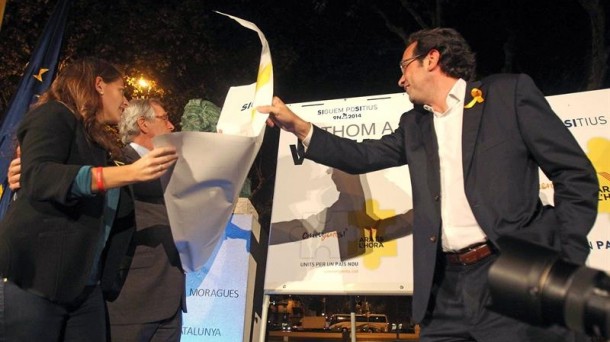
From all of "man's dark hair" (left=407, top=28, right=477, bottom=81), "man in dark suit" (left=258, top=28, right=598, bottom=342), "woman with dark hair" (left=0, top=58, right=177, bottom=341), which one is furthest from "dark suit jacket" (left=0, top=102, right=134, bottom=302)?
"man's dark hair" (left=407, top=28, right=477, bottom=81)

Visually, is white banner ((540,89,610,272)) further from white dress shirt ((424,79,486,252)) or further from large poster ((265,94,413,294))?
white dress shirt ((424,79,486,252))

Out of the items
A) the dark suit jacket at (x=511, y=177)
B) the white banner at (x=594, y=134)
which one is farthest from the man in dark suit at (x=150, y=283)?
the white banner at (x=594, y=134)

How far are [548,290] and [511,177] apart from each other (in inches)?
53.9

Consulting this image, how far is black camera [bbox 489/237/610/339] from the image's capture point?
3.68ft

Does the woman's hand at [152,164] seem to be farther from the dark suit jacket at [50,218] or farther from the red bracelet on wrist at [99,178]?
the dark suit jacket at [50,218]

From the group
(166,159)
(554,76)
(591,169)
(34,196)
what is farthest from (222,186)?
(554,76)

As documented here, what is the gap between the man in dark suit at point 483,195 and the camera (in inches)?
91.4

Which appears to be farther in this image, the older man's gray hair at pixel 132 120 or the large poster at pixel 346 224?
the large poster at pixel 346 224

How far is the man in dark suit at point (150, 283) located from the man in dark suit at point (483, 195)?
85 centimetres

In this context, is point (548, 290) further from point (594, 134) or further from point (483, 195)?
point (594, 134)

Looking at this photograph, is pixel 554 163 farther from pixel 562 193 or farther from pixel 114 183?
pixel 114 183

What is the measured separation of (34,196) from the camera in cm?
209

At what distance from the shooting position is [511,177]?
2447 mm

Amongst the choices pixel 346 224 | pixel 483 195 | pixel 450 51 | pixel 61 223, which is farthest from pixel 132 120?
pixel 483 195
